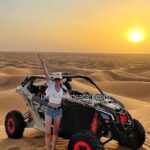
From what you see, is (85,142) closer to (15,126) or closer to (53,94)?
(53,94)

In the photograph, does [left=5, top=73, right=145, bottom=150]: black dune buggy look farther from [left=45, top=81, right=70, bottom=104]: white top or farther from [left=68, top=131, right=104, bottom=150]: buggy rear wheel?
[left=45, top=81, right=70, bottom=104]: white top

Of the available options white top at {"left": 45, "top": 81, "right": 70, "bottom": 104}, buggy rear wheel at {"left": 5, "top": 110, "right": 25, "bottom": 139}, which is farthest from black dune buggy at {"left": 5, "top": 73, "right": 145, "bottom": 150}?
white top at {"left": 45, "top": 81, "right": 70, "bottom": 104}

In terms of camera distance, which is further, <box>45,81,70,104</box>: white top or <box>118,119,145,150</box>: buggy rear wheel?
<box>118,119,145,150</box>: buggy rear wheel

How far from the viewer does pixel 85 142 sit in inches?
283

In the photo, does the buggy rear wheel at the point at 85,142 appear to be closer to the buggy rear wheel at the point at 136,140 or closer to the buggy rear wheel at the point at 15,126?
the buggy rear wheel at the point at 136,140

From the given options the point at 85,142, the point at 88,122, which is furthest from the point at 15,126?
the point at 85,142

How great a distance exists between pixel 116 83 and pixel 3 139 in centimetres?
2001

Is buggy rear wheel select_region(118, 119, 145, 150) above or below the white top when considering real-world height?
below

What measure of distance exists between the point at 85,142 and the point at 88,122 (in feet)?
3.44

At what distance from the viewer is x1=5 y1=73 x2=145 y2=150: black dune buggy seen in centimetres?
737

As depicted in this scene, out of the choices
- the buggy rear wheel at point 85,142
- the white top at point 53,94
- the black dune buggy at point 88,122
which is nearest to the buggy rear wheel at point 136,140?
the black dune buggy at point 88,122

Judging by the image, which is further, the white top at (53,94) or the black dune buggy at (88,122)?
the white top at (53,94)

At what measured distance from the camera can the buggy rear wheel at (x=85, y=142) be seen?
708 cm

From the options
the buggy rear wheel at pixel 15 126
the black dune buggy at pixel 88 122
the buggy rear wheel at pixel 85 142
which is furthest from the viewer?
the buggy rear wheel at pixel 15 126
